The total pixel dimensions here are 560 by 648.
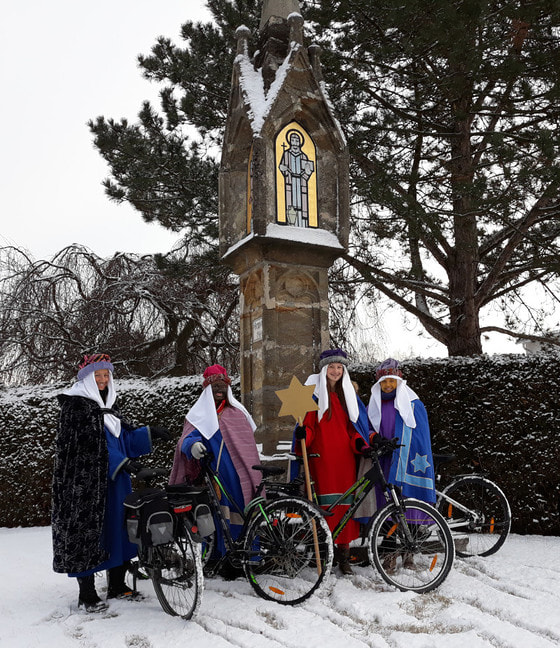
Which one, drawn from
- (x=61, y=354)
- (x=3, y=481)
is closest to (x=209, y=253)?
(x=61, y=354)

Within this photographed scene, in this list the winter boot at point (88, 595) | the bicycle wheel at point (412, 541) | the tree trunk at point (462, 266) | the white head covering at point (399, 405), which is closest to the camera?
the winter boot at point (88, 595)

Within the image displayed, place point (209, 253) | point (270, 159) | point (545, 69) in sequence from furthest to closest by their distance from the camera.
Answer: point (209, 253) → point (545, 69) → point (270, 159)

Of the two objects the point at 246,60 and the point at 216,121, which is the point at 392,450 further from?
the point at 216,121

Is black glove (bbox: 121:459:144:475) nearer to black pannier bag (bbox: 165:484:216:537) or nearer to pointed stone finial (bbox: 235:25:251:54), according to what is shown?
black pannier bag (bbox: 165:484:216:537)

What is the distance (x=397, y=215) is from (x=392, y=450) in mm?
4230

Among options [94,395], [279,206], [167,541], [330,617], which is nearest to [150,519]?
[167,541]

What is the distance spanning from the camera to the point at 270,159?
611cm

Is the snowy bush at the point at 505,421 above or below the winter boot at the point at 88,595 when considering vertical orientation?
above

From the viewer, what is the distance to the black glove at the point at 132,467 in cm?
405

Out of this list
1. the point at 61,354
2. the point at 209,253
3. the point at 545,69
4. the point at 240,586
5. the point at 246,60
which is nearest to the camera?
the point at 240,586

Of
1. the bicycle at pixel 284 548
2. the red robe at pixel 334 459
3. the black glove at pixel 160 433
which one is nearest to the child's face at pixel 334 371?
the red robe at pixel 334 459

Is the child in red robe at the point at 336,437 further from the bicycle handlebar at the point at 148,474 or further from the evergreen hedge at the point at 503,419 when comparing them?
the evergreen hedge at the point at 503,419

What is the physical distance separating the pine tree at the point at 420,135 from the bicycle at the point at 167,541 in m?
4.98

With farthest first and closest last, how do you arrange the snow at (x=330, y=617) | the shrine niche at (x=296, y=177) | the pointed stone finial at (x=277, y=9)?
the pointed stone finial at (x=277, y=9), the shrine niche at (x=296, y=177), the snow at (x=330, y=617)
